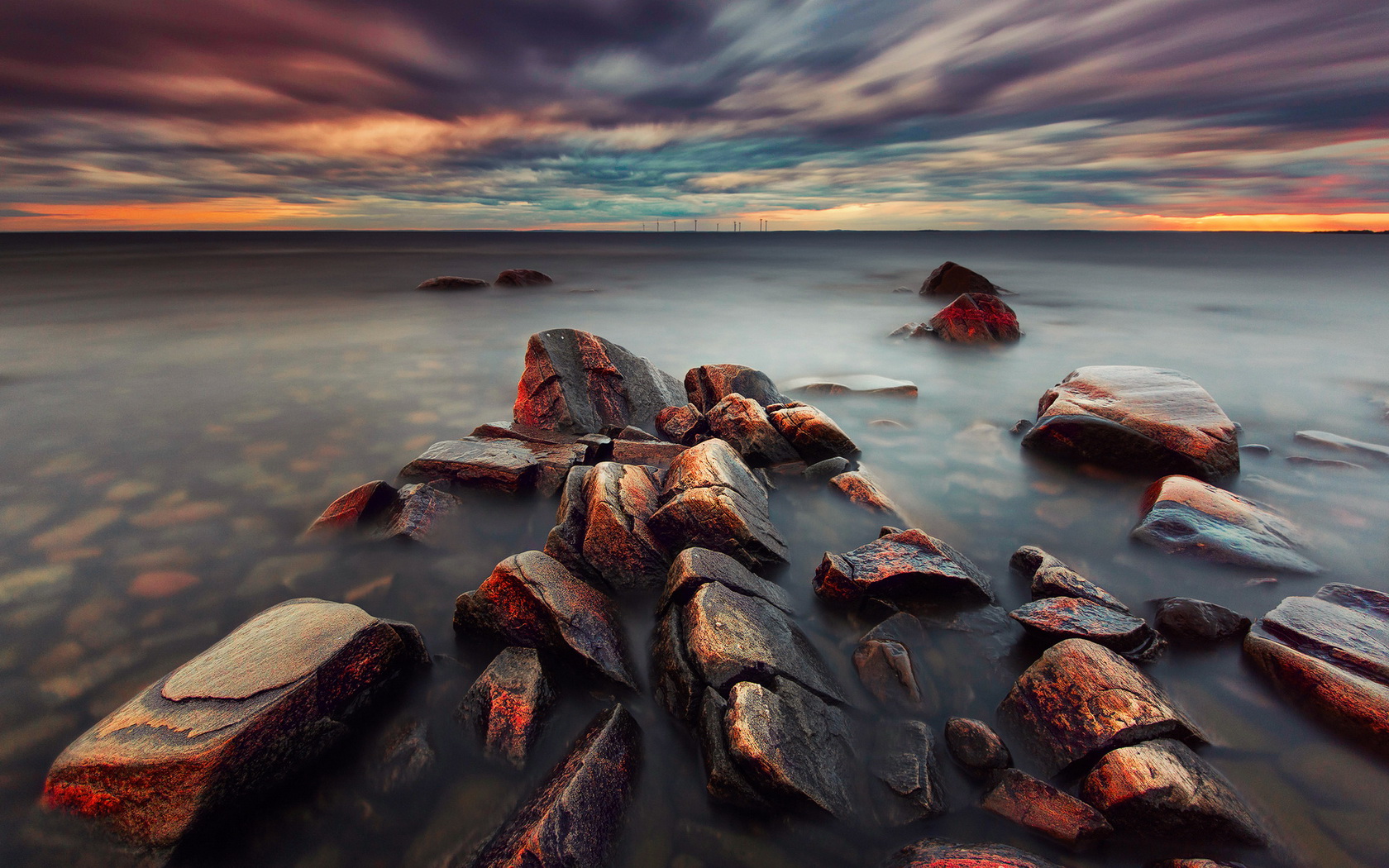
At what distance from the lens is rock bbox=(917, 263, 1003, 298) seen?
22.5 metres

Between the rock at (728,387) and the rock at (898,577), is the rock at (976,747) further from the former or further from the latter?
the rock at (728,387)

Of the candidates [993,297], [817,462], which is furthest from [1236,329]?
[817,462]

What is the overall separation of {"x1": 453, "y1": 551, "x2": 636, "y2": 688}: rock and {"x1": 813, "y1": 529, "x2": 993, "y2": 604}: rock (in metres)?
1.56

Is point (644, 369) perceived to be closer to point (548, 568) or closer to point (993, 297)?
point (548, 568)

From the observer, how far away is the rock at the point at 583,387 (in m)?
7.02

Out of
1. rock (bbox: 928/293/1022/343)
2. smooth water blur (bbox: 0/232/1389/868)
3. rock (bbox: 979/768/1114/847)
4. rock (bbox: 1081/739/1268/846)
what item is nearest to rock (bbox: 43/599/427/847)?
smooth water blur (bbox: 0/232/1389/868)

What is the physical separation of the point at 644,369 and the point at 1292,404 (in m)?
10.7

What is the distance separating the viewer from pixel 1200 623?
380 cm

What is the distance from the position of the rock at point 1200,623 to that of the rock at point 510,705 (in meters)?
4.03

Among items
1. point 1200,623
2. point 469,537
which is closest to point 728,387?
point 469,537

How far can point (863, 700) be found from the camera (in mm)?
3432

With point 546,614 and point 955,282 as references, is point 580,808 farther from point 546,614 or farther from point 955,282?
point 955,282

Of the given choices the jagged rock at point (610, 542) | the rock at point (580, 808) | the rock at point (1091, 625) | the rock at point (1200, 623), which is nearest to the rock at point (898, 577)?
the rock at point (1091, 625)

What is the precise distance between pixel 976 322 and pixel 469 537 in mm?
13254
